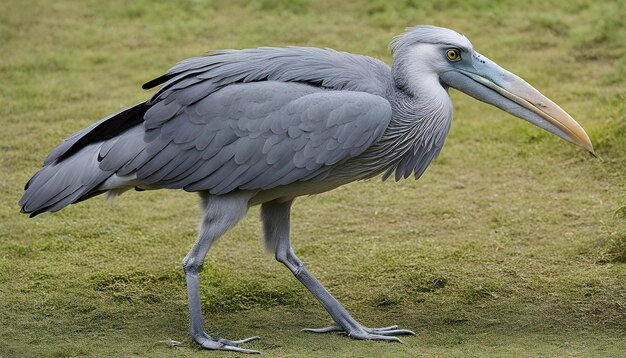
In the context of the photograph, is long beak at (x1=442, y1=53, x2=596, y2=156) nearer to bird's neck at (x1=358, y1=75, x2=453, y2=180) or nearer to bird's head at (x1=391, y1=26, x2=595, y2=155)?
bird's head at (x1=391, y1=26, x2=595, y2=155)

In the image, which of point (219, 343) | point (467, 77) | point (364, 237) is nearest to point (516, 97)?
point (467, 77)

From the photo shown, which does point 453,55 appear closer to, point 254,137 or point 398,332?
point 254,137

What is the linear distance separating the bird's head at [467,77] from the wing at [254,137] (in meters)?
0.36

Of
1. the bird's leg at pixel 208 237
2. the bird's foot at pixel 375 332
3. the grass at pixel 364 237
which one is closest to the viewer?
the bird's leg at pixel 208 237

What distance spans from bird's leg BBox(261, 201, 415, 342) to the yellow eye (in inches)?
48.8

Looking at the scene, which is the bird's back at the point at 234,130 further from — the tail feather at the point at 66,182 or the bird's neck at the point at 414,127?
the bird's neck at the point at 414,127

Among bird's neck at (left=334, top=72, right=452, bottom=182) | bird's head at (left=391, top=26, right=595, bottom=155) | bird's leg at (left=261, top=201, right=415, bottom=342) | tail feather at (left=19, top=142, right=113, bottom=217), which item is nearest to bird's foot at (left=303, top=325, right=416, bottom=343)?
bird's leg at (left=261, top=201, right=415, bottom=342)

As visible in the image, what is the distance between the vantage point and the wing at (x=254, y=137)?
5945mm

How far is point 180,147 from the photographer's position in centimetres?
608

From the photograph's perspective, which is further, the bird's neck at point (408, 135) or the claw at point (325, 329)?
the claw at point (325, 329)

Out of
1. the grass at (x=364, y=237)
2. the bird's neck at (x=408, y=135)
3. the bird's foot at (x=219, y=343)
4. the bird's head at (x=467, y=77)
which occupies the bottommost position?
the bird's foot at (x=219, y=343)

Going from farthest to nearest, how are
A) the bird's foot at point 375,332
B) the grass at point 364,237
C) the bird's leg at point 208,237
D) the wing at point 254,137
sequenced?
the grass at point 364,237 < the bird's foot at point 375,332 < the bird's leg at point 208,237 < the wing at point 254,137

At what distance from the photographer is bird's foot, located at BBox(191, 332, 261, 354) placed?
5.95 m

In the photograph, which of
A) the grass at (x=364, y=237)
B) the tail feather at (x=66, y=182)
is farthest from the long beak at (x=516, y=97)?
the tail feather at (x=66, y=182)
